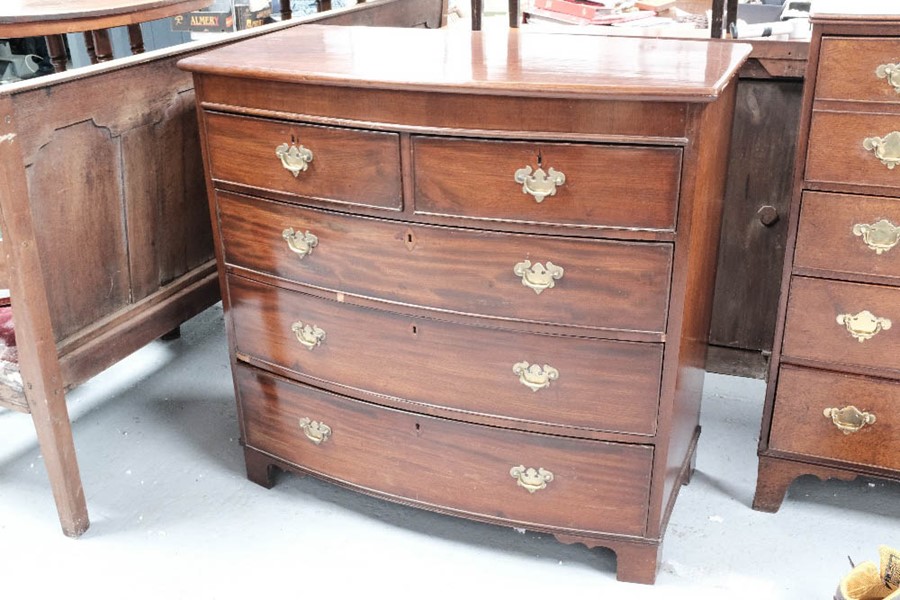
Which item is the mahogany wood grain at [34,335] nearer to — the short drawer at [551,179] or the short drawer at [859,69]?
the short drawer at [551,179]

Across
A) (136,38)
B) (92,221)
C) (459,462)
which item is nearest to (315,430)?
(459,462)

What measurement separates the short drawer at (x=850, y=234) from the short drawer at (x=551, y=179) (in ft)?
1.45

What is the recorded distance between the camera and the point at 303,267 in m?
1.91

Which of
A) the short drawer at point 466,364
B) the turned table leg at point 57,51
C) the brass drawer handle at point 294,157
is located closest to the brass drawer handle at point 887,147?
the short drawer at point 466,364

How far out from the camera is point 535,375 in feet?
5.89

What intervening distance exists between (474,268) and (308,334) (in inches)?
17.8

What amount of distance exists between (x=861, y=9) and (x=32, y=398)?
190 centimetres

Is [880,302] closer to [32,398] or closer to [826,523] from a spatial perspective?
[826,523]

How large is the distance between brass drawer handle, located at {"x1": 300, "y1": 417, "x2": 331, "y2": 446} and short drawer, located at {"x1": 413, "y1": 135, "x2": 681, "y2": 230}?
2.09 feet

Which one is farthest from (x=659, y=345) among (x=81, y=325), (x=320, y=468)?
(x=81, y=325)

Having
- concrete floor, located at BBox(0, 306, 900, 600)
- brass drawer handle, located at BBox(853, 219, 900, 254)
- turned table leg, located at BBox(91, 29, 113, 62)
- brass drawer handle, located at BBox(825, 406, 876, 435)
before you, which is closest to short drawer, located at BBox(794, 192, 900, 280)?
brass drawer handle, located at BBox(853, 219, 900, 254)

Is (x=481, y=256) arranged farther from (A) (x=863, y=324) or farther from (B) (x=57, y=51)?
(B) (x=57, y=51)

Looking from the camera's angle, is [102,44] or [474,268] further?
[102,44]

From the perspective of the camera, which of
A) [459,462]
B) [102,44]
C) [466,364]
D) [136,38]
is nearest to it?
[466,364]
